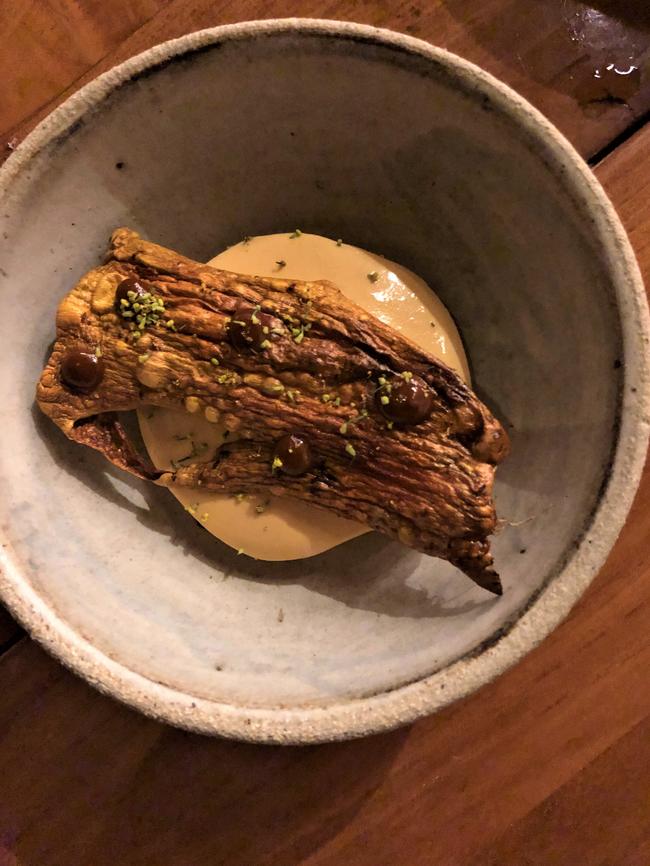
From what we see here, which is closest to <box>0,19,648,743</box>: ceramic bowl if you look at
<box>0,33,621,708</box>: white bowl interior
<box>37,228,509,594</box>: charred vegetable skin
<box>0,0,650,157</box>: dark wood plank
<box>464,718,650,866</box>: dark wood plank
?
<box>0,33,621,708</box>: white bowl interior

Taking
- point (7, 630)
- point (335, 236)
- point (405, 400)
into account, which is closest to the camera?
point (405, 400)

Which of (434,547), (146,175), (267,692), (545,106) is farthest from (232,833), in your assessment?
(545,106)

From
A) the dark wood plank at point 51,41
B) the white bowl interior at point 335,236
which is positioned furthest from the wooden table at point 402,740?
the white bowl interior at point 335,236

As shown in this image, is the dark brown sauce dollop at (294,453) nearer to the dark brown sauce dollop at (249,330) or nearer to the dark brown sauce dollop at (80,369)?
the dark brown sauce dollop at (249,330)

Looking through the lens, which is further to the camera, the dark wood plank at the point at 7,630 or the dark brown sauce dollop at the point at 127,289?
the dark wood plank at the point at 7,630

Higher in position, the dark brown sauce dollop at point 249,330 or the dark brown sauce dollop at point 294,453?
the dark brown sauce dollop at point 249,330

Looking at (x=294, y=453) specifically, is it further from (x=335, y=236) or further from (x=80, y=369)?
(x=335, y=236)

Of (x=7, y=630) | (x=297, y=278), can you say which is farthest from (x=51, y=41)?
(x=7, y=630)
